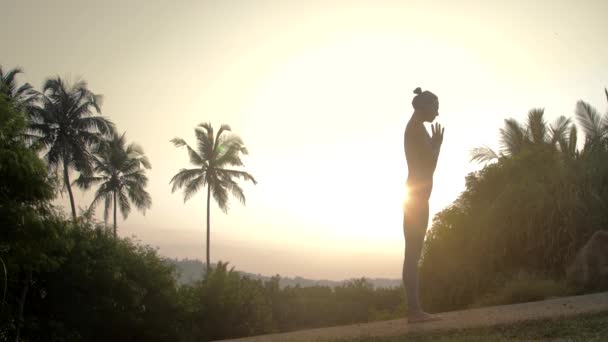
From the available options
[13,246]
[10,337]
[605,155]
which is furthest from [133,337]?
[605,155]

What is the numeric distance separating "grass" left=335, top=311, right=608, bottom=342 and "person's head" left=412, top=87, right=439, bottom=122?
2789 mm

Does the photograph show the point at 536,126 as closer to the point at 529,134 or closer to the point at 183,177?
the point at 529,134

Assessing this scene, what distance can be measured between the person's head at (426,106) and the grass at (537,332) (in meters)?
2.79

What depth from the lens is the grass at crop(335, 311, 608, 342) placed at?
5.10 m

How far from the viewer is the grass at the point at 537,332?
510 centimetres

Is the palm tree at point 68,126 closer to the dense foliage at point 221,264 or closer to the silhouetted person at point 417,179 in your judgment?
the dense foliage at point 221,264

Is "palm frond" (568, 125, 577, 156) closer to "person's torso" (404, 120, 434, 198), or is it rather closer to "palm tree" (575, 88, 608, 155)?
"palm tree" (575, 88, 608, 155)

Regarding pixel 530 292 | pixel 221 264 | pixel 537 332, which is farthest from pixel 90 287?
pixel 537 332

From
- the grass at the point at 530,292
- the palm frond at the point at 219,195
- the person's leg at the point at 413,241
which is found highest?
the palm frond at the point at 219,195

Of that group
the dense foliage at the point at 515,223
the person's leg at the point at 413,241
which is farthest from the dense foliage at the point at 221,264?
the person's leg at the point at 413,241

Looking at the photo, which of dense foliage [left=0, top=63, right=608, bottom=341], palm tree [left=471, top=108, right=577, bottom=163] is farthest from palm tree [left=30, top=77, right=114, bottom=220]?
palm tree [left=471, top=108, right=577, bottom=163]

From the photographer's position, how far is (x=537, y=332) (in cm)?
538

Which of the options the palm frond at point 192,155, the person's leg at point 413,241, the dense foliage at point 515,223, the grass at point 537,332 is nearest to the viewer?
the grass at point 537,332

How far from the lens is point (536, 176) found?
19.0 m
